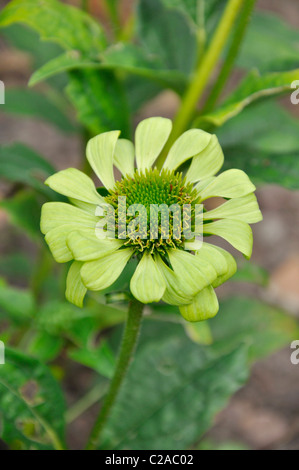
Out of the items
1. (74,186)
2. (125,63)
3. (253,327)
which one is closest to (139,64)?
(125,63)

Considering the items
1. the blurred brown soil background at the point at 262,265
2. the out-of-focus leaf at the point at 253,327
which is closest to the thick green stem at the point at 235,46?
the out-of-focus leaf at the point at 253,327

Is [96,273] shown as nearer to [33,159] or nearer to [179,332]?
[33,159]

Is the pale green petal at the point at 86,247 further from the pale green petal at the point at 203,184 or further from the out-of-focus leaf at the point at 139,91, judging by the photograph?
the out-of-focus leaf at the point at 139,91

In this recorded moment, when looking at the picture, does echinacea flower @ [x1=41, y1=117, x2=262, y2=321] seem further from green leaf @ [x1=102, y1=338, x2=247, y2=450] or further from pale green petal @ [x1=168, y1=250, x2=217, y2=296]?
green leaf @ [x1=102, y1=338, x2=247, y2=450]

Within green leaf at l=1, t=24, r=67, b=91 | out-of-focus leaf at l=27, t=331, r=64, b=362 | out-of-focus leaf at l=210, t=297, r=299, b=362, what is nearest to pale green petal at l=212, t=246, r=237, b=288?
out-of-focus leaf at l=27, t=331, r=64, b=362

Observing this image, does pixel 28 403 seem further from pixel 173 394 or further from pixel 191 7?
pixel 191 7
